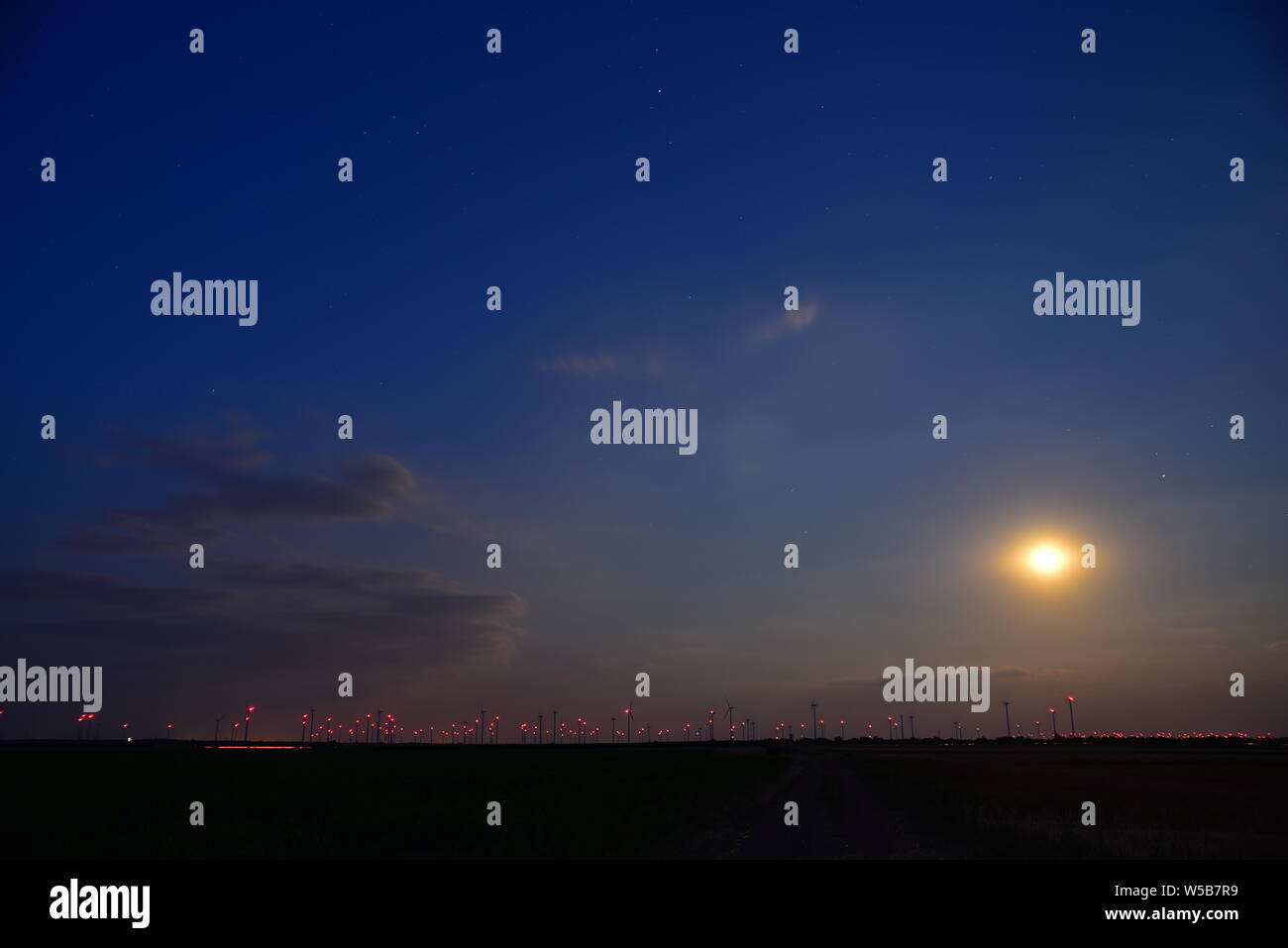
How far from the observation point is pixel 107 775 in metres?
69.7

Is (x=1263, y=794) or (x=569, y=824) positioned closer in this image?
(x=569, y=824)

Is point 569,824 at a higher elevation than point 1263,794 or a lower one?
higher

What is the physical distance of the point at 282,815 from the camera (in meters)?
37.1
